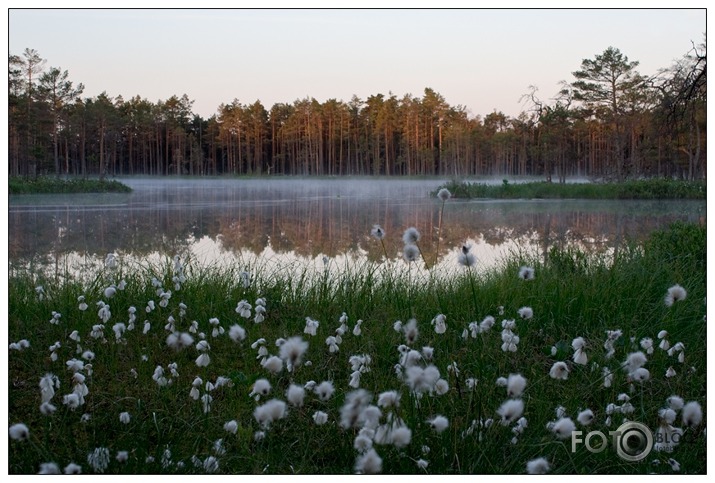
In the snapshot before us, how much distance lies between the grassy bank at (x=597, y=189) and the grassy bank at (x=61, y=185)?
9.33ft

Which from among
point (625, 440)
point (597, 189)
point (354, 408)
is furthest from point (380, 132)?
point (354, 408)

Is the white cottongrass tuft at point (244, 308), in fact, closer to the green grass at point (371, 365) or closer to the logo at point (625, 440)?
the green grass at point (371, 365)

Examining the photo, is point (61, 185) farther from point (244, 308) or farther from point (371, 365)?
point (371, 365)

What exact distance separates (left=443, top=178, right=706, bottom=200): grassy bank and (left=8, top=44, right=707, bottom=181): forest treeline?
0.36 feet

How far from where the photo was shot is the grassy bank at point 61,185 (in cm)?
451

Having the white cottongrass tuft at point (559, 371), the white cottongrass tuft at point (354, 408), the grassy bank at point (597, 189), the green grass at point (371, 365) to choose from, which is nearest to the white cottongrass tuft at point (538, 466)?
the green grass at point (371, 365)

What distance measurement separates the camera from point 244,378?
10.4 ft

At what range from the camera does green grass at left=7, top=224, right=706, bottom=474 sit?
2.44 m

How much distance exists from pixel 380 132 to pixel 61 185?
8.30 feet

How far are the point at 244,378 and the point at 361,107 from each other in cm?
257
